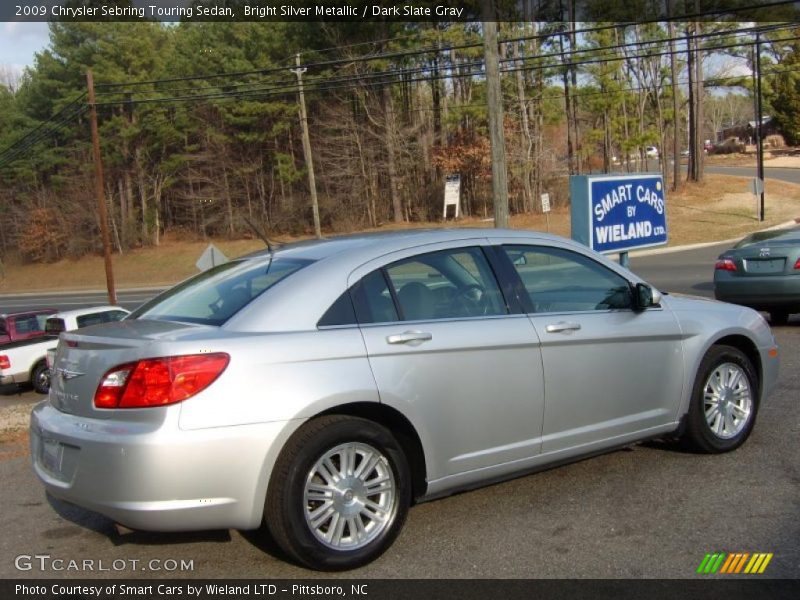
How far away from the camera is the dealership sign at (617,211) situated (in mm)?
11250

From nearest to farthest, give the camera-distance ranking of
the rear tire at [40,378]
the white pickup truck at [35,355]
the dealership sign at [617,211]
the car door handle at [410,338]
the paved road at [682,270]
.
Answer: the car door handle at [410,338] → the dealership sign at [617,211] → the white pickup truck at [35,355] → the rear tire at [40,378] → the paved road at [682,270]

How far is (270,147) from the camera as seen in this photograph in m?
58.5

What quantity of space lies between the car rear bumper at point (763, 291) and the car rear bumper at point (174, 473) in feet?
30.2

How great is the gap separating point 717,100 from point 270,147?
A: 3301 inches

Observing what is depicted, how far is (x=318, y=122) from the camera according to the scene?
50.8m

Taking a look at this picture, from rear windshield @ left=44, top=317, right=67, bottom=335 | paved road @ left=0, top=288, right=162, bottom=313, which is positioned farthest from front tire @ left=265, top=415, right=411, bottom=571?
paved road @ left=0, top=288, right=162, bottom=313

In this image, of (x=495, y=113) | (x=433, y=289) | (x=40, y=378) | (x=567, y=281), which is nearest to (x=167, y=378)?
(x=433, y=289)

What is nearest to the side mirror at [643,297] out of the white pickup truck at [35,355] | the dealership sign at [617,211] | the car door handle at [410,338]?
the car door handle at [410,338]

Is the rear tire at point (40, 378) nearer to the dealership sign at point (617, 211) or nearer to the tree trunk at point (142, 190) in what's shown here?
the dealership sign at point (617, 211)

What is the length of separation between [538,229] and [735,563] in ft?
135

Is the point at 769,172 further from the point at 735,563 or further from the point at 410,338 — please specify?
the point at 410,338

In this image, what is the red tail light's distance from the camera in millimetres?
3703

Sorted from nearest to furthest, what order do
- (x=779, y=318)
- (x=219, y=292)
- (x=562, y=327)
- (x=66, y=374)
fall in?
(x=66, y=374) < (x=219, y=292) < (x=562, y=327) < (x=779, y=318)

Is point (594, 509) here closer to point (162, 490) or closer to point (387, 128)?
point (162, 490)
